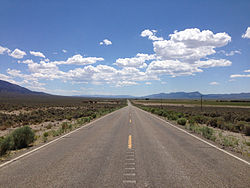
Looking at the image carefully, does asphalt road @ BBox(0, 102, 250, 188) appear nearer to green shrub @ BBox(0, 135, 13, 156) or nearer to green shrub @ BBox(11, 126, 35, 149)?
green shrub @ BBox(0, 135, 13, 156)

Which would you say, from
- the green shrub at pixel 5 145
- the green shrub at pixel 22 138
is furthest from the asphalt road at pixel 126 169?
the green shrub at pixel 22 138

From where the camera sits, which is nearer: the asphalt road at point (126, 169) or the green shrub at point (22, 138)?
the asphalt road at point (126, 169)

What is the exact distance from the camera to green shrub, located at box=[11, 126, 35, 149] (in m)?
8.65

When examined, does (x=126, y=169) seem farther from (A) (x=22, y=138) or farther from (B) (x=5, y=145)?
(A) (x=22, y=138)

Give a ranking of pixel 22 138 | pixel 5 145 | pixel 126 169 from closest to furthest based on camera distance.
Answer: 1. pixel 126 169
2. pixel 5 145
3. pixel 22 138

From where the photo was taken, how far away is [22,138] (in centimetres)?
888

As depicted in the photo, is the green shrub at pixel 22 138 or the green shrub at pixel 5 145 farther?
the green shrub at pixel 22 138

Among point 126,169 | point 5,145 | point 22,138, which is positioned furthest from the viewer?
point 22,138

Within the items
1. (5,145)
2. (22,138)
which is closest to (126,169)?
(5,145)

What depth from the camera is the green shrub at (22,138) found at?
8.65 metres

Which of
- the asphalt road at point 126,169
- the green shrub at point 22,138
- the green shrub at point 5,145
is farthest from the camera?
the green shrub at point 22,138

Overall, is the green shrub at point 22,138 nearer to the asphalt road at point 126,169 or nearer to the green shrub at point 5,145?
the green shrub at point 5,145

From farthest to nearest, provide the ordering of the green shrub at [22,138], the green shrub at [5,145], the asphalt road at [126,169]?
the green shrub at [22,138] < the green shrub at [5,145] < the asphalt road at [126,169]

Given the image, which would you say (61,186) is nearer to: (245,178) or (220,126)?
(245,178)
